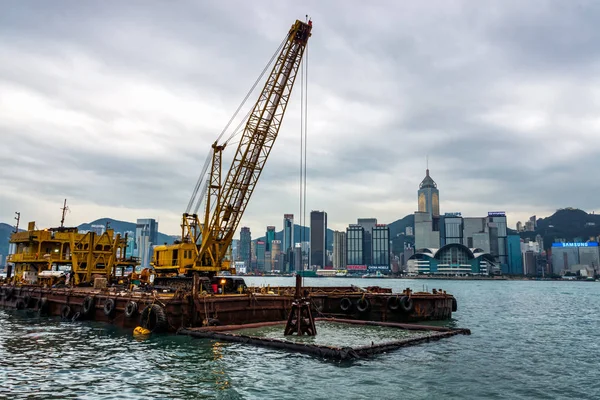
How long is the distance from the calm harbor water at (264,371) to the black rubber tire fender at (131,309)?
1.45 m

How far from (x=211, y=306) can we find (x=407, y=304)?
20610 mm

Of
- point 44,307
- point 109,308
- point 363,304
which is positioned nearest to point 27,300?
point 44,307

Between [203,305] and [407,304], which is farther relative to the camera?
[407,304]

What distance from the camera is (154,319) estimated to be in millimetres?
33250

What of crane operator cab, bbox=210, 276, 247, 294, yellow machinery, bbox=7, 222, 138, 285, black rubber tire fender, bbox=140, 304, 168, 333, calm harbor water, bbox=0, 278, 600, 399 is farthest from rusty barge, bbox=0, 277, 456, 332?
yellow machinery, bbox=7, 222, 138, 285

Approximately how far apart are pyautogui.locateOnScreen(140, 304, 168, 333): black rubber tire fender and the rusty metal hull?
0.98 feet

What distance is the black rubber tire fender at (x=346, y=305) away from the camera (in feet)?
152

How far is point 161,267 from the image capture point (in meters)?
52.4

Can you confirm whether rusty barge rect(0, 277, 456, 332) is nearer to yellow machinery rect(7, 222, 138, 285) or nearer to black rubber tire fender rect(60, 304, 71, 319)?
black rubber tire fender rect(60, 304, 71, 319)

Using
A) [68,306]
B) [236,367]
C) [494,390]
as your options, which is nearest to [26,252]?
[68,306]

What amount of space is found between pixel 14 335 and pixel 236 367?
2092cm

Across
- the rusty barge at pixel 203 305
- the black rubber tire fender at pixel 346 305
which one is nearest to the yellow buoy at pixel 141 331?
the rusty barge at pixel 203 305

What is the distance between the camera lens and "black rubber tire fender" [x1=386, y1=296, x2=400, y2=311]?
45719 millimetres

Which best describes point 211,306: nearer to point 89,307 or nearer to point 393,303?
point 89,307
